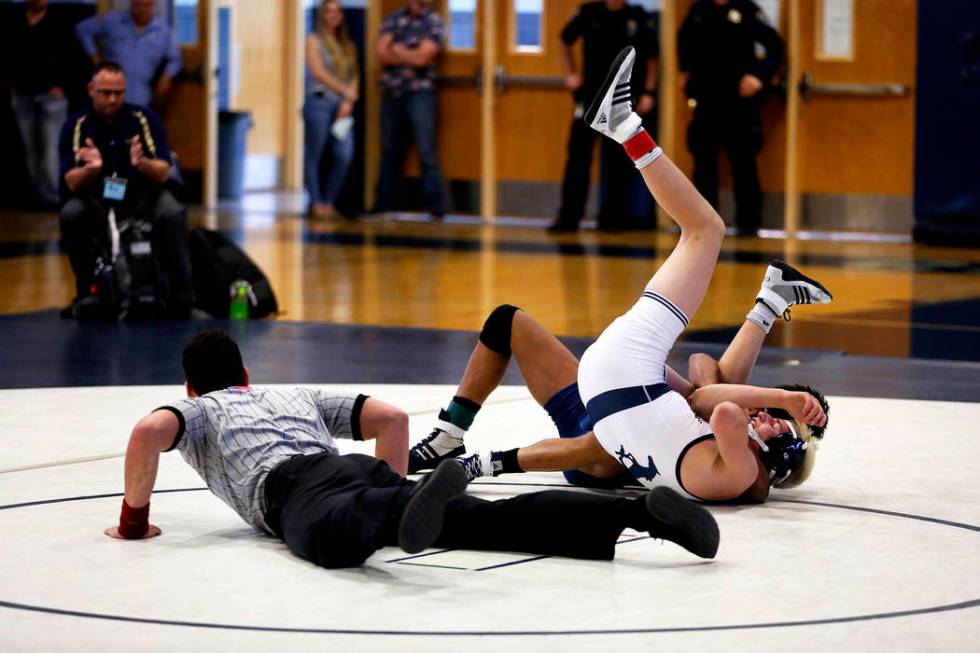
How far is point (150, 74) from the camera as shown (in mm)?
14766

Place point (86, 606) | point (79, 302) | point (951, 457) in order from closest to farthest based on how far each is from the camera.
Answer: point (86, 606) < point (951, 457) < point (79, 302)

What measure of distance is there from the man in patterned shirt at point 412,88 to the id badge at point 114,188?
21.5 feet

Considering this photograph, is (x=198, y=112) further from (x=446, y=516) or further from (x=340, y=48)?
(x=446, y=516)

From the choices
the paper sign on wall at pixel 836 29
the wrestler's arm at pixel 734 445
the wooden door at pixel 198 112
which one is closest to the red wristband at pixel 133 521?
the wrestler's arm at pixel 734 445

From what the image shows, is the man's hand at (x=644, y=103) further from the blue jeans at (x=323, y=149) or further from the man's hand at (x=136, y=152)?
the man's hand at (x=136, y=152)

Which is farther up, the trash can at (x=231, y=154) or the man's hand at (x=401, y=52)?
the man's hand at (x=401, y=52)

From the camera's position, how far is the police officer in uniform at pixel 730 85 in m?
13.1

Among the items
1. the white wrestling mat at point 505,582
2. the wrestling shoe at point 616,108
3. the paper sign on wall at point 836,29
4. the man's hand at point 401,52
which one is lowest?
the white wrestling mat at point 505,582

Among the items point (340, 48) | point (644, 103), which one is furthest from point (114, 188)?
point (340, 48)

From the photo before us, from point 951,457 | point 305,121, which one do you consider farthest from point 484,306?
point 305,121

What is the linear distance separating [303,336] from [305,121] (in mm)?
7613

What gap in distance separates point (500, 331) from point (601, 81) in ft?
28.9

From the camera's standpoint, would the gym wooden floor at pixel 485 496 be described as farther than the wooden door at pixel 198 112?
No

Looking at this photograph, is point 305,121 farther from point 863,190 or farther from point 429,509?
point 429,509
